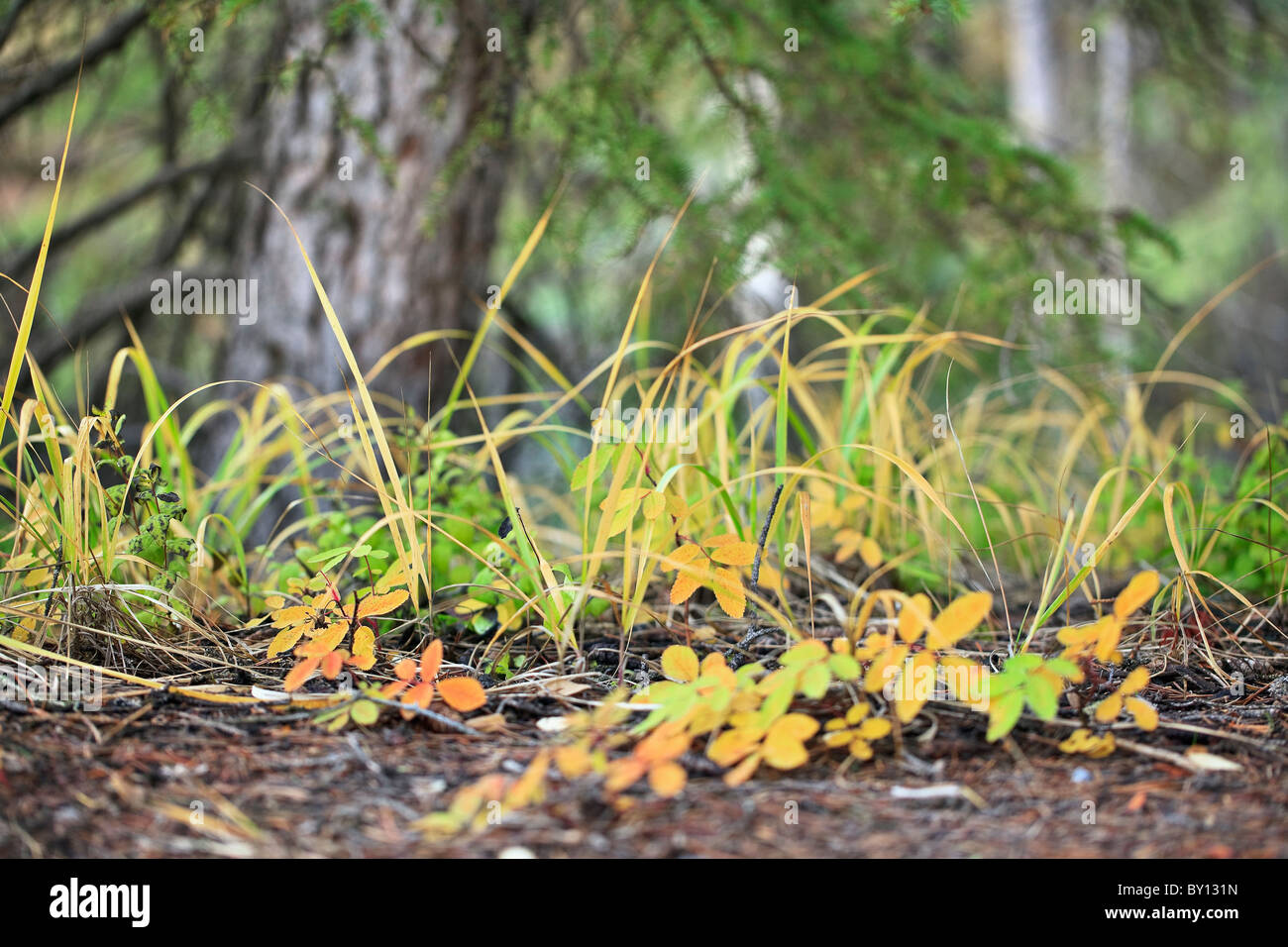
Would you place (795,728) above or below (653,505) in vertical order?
below

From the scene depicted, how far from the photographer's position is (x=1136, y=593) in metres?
1.17

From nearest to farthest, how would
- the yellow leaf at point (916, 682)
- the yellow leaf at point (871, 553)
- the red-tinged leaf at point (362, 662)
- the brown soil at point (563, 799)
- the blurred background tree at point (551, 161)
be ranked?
1. the brown soil at point (563, 799)
2. the yellow leaf at point (916, 682)
3. the red-tinged leaf at point (362, 662)
4. the yellow leaf at point (871, 553)
5. the blurred background tree at point (551, 161)

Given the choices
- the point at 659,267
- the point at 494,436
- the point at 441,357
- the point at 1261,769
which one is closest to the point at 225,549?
the point at 494,436

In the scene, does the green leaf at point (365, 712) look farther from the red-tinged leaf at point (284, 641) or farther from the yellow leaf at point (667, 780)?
the yellow leaf at point (667, 780)

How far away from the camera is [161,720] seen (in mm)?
1249

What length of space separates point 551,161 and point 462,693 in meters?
2.50

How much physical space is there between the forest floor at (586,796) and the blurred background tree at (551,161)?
43.0 inches

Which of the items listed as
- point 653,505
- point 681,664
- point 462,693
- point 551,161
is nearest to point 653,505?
point 653,505

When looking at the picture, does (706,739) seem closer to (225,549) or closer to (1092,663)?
(1092,663)

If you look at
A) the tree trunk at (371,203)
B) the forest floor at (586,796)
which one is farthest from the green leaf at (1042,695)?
the tree trunk at (371,203)

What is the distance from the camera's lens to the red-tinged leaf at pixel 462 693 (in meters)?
1.20

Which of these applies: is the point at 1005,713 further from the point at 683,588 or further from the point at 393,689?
the point at 393,689

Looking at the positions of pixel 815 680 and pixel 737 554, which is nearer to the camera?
pixel 815 680

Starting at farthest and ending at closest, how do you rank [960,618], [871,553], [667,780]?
[871,553] < [960,618] < [667,780]
